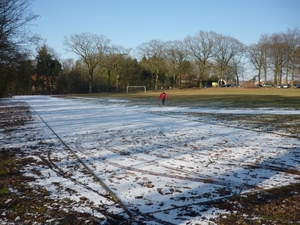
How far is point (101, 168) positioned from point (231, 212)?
10.3ft

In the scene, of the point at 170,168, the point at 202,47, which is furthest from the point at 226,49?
the point at 170,168

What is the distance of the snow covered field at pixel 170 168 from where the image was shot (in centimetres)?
412

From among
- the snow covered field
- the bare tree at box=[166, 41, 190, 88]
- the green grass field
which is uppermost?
the bare tree at box=[166, 41, 190, 88]

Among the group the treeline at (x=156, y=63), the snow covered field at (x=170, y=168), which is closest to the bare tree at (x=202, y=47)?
the treeline at (x=156, y=63)

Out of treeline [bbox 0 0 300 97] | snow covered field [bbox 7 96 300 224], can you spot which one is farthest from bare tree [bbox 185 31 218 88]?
snow covered field [bbox 7 96 300 224]

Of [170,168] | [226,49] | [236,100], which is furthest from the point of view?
[226,49]

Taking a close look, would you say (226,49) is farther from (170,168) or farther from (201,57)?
(170,168)

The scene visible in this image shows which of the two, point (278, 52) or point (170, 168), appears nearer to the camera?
point (170, 168)

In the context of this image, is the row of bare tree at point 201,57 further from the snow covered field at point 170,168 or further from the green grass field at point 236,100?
the snow covered field at point 170,168

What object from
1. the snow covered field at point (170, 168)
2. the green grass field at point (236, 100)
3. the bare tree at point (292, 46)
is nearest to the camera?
the snow covered field at point (170, 168)

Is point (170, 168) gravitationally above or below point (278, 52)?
below

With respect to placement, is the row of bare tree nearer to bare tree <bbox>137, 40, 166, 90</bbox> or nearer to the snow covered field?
bare tree <bbox>137, 40, 166, 90</bbox>

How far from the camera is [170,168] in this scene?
5805 millimetres

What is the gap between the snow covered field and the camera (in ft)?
13.5
